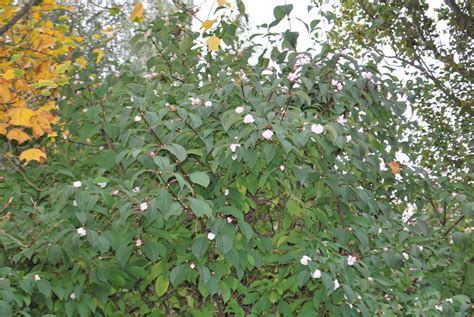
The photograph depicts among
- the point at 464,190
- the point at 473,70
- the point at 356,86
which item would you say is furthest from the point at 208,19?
the point at 473,70

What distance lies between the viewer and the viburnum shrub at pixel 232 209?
2639 millimetres

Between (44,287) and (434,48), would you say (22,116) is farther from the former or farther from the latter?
(434,48)

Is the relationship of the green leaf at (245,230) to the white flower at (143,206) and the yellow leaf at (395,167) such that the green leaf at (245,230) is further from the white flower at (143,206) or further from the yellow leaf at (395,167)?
the yellow leaf at (395,167)

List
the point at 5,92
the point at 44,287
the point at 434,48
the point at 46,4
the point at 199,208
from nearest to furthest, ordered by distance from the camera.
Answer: the point at 199,208 → the point at 44,287 → the point at 5,92 → the point at 46,4 → the point at 434,48

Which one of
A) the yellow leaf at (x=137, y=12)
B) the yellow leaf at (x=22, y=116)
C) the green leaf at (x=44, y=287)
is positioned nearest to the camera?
the green leaf at (x=44, y=287)

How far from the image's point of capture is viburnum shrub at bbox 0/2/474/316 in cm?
264

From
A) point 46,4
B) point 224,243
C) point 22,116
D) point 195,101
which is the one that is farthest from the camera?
point 46,4

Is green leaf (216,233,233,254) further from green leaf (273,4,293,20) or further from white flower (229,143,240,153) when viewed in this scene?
green leaf (273,4,293,20)

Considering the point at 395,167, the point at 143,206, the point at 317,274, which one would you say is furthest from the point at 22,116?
the point at 395,167

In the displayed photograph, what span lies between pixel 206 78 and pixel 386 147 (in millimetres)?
1205

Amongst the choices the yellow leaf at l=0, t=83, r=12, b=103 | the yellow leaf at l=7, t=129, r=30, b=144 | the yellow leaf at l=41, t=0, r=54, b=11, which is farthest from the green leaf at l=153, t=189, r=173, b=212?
the yellow leaf at l=41, t=0, r=54, b=11

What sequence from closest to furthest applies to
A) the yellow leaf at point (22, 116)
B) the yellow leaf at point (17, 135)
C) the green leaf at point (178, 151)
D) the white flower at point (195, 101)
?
the green leaf at point (178, 151) < the white flower at point (195, 101) < the yellow leaf at point (22, 116) < the yellow leaf at point (17, 135)

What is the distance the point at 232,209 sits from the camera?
264cm

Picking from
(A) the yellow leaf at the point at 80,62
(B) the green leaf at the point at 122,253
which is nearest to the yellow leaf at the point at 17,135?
(A) the yellow leaf at the point at 80,62
